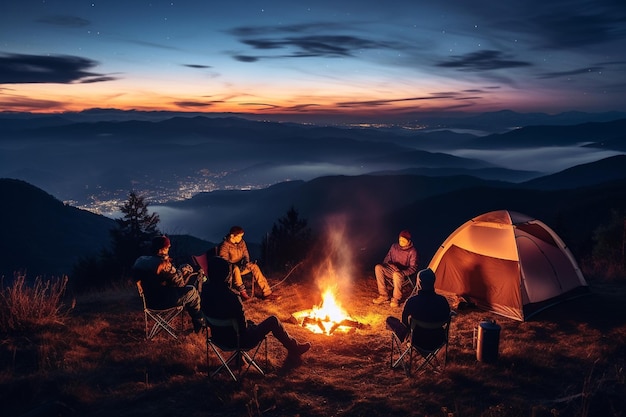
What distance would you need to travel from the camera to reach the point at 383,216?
311ft

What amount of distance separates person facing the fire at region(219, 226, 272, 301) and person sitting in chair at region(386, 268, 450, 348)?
410 centimetres

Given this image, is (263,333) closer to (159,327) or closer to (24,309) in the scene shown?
(159,327)

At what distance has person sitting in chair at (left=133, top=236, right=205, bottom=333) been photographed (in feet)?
21.8

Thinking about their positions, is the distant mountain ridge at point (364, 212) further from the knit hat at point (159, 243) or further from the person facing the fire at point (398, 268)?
the knit hat at point (159, 243)

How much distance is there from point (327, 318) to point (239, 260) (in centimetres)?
240

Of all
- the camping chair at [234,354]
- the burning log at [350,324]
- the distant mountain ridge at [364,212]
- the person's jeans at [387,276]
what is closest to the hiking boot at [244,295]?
the burning log at [350,324]

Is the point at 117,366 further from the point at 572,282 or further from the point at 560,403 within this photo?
the point at 572,282

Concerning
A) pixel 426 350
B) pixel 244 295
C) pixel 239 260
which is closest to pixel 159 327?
pixel 244 295

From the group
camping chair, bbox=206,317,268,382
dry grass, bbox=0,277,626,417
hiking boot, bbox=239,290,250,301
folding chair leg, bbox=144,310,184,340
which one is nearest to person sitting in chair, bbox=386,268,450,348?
dry grass, bbox=0,277,626,417

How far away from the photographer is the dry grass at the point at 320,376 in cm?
484

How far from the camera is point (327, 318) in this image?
802 cm

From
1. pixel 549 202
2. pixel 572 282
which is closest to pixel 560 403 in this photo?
pixel 572 282

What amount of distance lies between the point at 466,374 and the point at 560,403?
1136 millimetres

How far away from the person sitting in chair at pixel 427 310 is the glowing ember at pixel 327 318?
2143 mm
